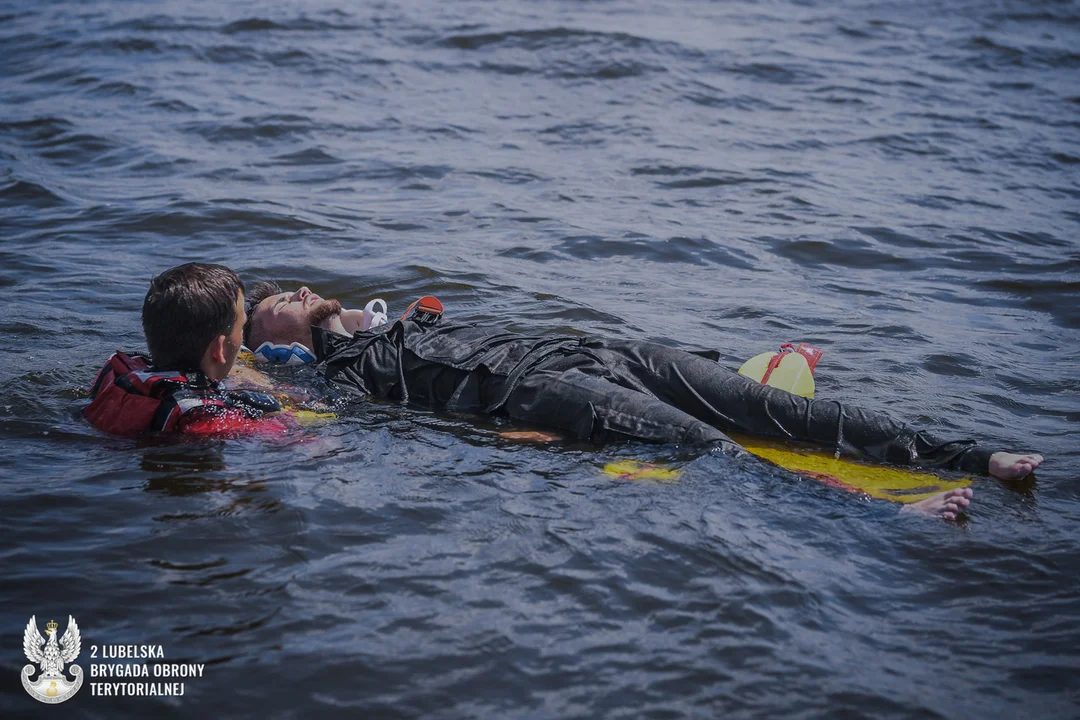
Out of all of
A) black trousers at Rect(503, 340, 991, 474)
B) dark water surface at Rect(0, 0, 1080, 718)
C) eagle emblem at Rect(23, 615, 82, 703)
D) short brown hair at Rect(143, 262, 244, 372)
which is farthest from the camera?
black trousers at Rect(503, 340, 991, 474)

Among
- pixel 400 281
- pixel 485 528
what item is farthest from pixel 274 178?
pixel 485 528

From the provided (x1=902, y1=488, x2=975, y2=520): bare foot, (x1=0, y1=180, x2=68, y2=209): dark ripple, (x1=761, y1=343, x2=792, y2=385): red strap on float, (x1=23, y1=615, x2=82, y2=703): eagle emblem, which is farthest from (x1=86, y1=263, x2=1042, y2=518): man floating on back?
(x1=0, y1=180, x2=68, y2=209): dark ripple

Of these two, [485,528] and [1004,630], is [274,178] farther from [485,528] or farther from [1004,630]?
[1004,630]

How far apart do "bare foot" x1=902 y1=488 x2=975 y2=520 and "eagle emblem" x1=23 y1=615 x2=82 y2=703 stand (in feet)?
12.2

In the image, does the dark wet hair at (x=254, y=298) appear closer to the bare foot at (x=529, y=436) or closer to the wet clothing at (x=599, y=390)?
the wet clothing at (x=599, y=390)

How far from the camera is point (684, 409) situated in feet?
18.9

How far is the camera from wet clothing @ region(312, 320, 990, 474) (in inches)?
208

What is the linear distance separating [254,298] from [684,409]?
2916 mm

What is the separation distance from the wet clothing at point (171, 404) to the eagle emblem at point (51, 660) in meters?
1.48

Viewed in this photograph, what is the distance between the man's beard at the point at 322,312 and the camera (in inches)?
241

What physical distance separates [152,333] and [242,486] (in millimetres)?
982

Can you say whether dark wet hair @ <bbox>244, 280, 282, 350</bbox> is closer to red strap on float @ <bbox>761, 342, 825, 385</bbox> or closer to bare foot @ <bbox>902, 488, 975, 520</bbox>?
red strap on float @ <bbox>761, 342, 825, 385</bbox>

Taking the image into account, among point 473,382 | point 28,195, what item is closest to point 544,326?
point 473,382

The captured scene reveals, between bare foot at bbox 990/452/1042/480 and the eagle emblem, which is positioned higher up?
bare foot at bbox 990/452/1042/480
